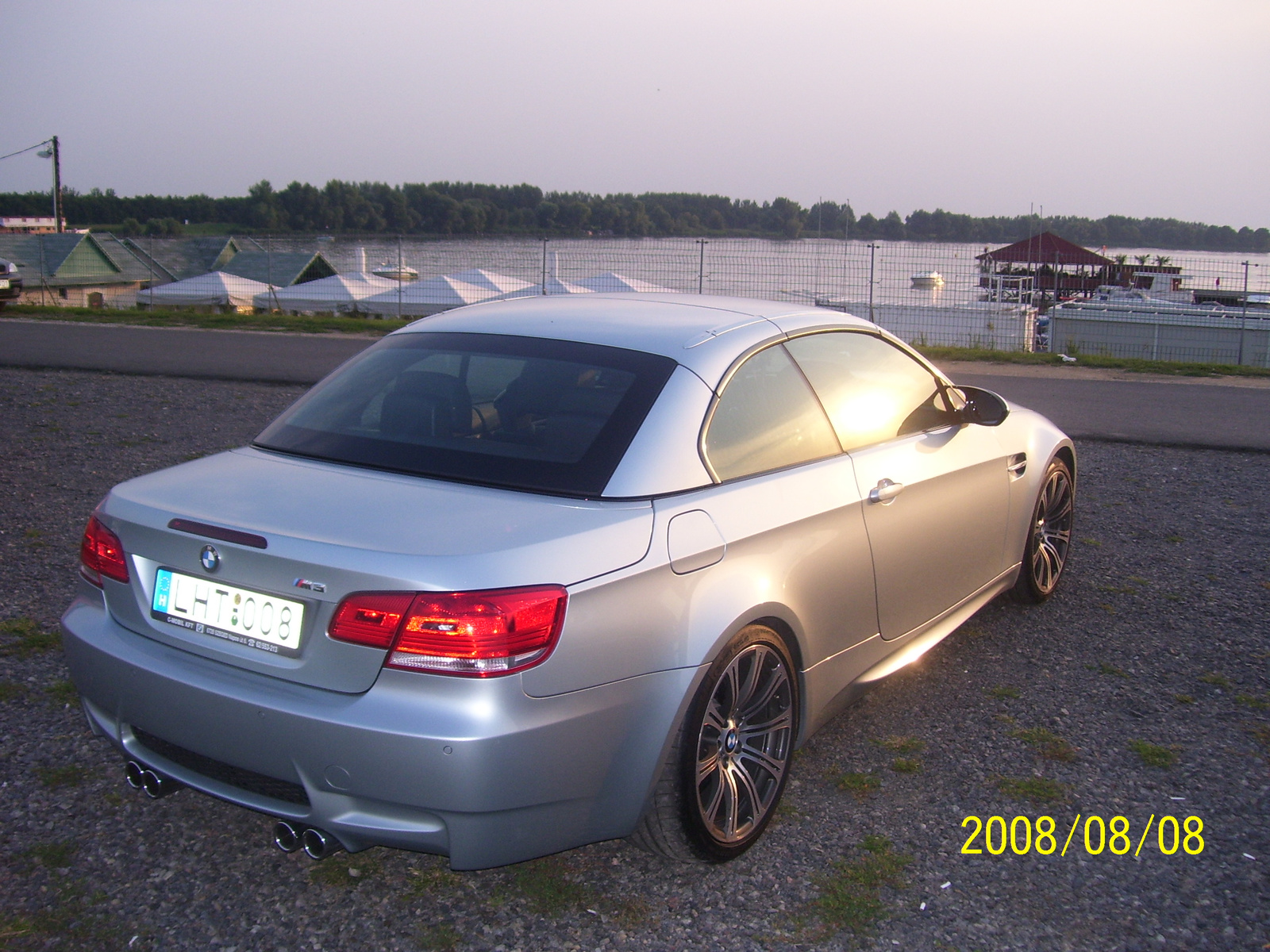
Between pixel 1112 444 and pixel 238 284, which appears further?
pixel 238 284

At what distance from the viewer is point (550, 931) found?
2662 millimetres

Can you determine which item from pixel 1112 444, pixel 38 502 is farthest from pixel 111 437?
pixel 1112 444

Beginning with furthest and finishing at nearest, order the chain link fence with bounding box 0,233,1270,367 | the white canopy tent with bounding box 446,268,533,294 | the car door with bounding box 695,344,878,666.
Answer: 1. the white canopy tent with bounding box 446,268,533,294
2. the chain link fence with bounding box 0,233,1270,367
3. the car door with bounding box 695,344,878,666

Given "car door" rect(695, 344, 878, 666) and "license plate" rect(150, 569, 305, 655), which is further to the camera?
"car door" rect(695, 344, 878, 666)

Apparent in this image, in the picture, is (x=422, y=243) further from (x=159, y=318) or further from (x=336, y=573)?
(x=336, y=573)

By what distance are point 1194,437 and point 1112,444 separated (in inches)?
39.7

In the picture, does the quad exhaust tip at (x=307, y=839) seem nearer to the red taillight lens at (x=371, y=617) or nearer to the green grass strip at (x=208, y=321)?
the red taillight lens at (x=371, y=617)

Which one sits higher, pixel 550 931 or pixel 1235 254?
pixel 1235 254

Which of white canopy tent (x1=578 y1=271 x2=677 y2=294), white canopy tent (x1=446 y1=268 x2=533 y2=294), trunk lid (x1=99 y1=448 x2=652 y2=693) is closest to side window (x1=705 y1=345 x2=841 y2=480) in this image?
trunk lid (x1=99 y1=448 x2=652 y2=693)

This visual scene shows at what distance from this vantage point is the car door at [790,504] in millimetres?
2969

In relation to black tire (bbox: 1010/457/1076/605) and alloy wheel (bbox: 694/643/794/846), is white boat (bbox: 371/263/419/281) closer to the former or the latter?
black tire (bbox: 1010/457/1076/605)

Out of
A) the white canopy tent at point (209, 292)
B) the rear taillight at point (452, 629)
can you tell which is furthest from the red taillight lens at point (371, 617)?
the white canopy tent at point (209, 292)
